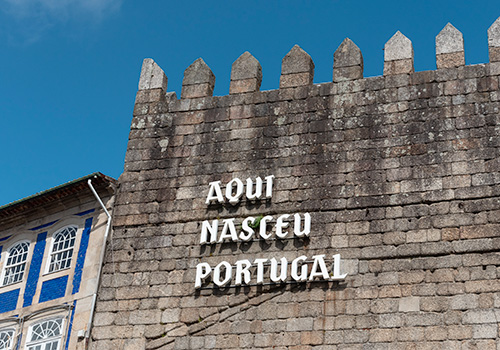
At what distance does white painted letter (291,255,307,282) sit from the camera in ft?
50.8

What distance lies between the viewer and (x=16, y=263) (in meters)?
19.4

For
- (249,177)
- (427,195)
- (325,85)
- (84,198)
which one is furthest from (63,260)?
(427,195)

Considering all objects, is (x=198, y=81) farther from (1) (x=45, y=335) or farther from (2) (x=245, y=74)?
(1) (x=45, y=335)

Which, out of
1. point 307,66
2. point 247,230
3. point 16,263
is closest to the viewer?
point 247,230

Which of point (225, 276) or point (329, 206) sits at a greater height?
point (329, 206)

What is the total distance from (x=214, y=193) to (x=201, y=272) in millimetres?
1546

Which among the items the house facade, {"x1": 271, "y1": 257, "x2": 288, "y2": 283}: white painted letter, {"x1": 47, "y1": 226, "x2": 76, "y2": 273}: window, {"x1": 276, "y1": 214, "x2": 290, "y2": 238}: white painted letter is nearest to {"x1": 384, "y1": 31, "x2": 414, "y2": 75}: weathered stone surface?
{"x1": 276, "y1": 214, "x2": 290, "y2": 238}: white painted letter

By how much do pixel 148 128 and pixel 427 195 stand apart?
561cm

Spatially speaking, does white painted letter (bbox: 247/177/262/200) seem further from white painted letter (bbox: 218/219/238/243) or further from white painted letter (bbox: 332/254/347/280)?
white painted letter (bbox: 332/254/347/280)

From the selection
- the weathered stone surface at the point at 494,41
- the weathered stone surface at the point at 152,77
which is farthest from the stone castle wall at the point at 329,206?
the weathered stone surface at the point at 152,77

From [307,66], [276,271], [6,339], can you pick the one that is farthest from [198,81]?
[6,339]

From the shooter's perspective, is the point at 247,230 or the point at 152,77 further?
the point at 152,77

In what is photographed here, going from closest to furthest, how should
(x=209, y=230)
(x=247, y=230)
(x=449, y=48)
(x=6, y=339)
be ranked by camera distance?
(x=247, y=230), (x=209, y=230), (x=449, y=48), (x=6, y=339)

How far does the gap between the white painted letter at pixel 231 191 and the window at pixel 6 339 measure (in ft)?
17.5
